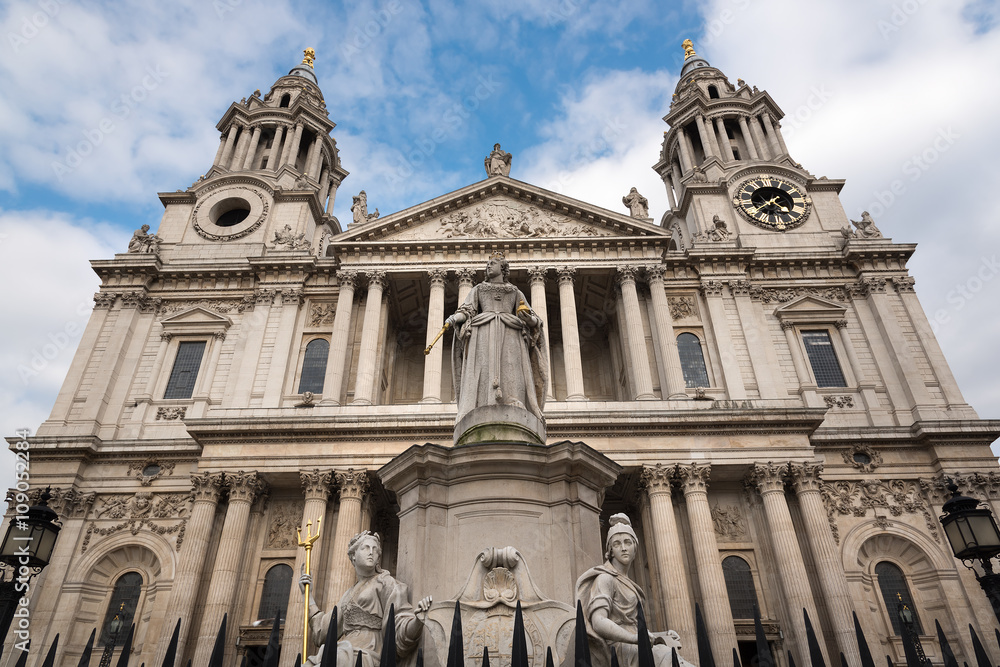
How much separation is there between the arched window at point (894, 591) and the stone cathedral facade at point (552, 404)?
0.08m

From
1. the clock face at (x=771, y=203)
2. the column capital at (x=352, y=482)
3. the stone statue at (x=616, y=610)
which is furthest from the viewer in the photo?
the clock face at (x=771, y=203)

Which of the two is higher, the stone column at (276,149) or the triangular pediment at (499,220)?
the stone column at (276,149)

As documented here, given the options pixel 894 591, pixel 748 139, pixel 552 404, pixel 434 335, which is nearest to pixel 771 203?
pixel 748 139

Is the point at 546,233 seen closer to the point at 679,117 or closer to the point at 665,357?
the point at 665,357

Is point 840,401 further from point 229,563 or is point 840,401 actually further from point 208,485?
point 208,485

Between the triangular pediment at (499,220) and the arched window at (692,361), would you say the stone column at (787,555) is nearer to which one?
the arched window at (692,361)

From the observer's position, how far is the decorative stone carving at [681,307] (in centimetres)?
2939

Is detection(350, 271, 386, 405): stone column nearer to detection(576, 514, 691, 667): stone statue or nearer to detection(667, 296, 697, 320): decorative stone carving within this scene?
detection(667, 296, 697, 320): decorative stone carving

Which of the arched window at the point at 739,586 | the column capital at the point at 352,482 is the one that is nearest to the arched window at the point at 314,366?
the column capital at the point at 352,482

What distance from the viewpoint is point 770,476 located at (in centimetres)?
2169

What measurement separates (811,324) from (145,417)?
2827 centimetres

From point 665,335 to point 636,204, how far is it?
25.1 ft

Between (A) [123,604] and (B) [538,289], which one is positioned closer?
(A) [123,604]

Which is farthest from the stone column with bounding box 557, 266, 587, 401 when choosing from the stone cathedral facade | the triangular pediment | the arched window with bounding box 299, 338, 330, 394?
the arched window with bounding box 299, 338, 330, 394
